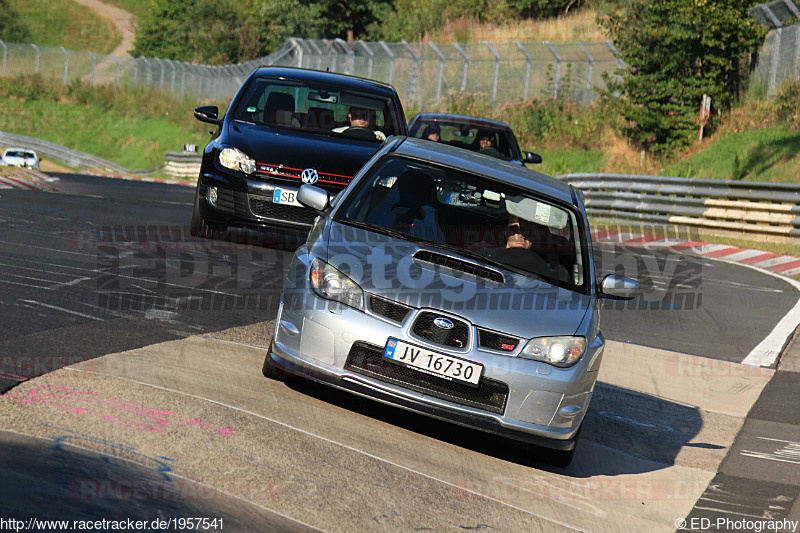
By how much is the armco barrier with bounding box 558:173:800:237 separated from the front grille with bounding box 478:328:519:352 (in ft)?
48.9

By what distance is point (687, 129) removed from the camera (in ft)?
92.4

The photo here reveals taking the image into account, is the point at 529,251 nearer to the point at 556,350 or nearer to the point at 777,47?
the point at 556,350

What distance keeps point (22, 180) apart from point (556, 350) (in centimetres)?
1479

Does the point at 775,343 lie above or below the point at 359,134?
below

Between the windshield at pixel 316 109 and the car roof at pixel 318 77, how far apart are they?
115 millimetres

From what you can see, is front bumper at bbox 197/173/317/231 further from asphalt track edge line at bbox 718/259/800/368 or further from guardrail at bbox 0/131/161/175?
guardrail at bbox 0/131/161/175

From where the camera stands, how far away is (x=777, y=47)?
26.1 meters

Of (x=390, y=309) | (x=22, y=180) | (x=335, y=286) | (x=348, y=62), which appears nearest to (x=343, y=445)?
(x=390, y=309)

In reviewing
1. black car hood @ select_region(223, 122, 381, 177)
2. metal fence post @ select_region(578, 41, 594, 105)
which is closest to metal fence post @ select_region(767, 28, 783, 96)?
metal fence post @ select_region(578, 41, 594, 105)

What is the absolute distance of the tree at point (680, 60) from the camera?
27.5m

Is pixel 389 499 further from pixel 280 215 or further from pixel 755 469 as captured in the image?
pixel 280 215

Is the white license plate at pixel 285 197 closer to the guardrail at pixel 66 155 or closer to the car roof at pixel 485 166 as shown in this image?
the car roof at pixel 485 166

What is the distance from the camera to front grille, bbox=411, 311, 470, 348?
5.07 metres

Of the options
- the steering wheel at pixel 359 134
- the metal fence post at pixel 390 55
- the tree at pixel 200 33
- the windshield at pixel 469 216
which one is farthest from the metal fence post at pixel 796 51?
the tree at pixel 200 33
